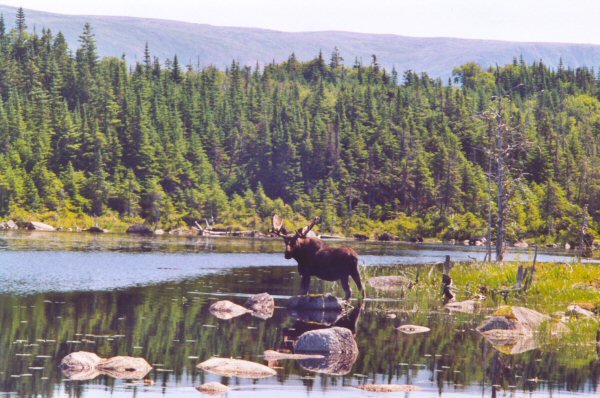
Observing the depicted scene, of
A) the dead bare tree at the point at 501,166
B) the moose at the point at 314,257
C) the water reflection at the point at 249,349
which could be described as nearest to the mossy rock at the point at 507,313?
the water reflection at the point at 249,349

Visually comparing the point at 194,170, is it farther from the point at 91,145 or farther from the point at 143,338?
the point at 143,338

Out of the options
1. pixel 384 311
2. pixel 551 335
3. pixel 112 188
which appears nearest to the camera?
pixel 551 335

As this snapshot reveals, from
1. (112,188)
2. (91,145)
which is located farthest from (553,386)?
(91,145)

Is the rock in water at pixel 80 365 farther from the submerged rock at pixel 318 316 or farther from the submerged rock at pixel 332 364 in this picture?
the submerged rock at pixel 318 316

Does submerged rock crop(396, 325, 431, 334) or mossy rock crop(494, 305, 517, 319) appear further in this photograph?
mossy rock crop(494, 305, 517, 319)

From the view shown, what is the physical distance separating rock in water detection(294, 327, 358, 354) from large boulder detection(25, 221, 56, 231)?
121 metres

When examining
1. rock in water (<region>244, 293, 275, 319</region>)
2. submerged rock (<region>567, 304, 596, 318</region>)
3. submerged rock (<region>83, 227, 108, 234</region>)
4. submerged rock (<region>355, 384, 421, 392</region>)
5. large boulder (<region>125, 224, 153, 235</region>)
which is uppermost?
submerged rock (<region>355, 384, 421, 392</region>)

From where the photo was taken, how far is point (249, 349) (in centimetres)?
2845

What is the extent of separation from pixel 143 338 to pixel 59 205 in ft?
442

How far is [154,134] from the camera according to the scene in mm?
191375

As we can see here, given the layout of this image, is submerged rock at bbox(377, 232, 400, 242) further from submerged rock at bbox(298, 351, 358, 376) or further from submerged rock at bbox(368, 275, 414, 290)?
submerged rock at bbox(298, 351, 358, 376)

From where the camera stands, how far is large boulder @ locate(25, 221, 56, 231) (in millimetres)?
143750

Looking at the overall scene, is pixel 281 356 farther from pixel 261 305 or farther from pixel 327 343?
pixel 261 305

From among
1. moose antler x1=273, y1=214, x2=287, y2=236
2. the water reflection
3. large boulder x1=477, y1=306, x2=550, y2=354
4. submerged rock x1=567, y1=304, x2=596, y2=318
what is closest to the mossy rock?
large boulder x1=477, y1=306, x2=550, y2=354
